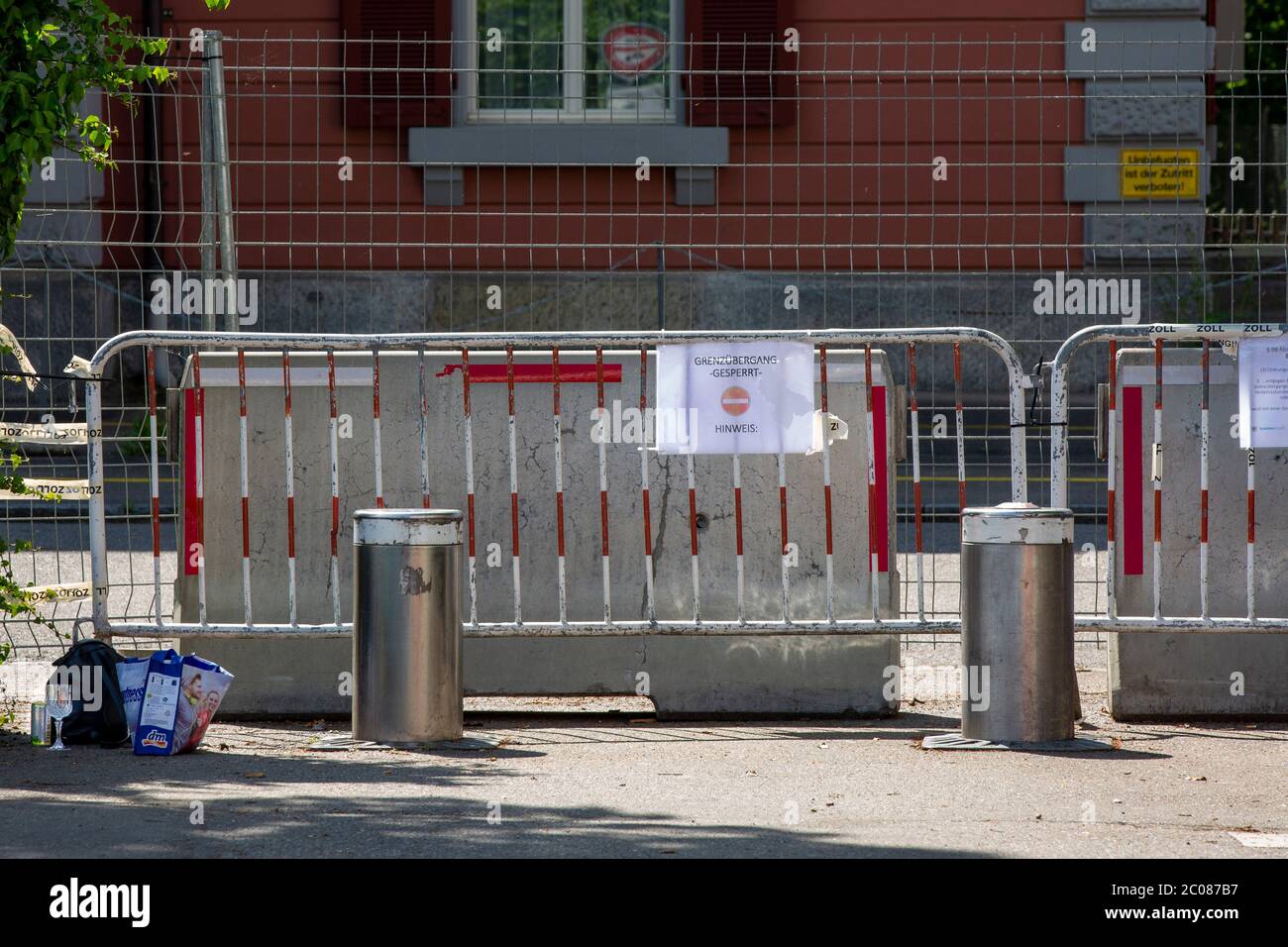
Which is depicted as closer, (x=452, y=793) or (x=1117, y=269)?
(x=452, y=793)

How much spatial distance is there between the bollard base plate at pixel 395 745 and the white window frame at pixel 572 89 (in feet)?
32.2

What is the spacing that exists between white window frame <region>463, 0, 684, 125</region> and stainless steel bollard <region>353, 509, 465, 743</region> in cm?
970

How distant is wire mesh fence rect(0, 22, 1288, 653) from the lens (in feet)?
46.8

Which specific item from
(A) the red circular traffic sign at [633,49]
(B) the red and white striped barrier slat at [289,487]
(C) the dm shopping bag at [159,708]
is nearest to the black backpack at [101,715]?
(C) the dm shopping bag at [159,708]

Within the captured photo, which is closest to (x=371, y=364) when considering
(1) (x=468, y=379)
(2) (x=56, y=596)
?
(1) (x=468, y=379)

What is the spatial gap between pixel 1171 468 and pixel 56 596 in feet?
15.3

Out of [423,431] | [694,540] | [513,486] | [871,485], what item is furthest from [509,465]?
[871,485]

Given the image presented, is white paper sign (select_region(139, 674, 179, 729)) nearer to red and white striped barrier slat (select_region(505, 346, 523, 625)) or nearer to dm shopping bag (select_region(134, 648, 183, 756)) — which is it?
dm shopping bag (select_region(134, 648, 183, 756))

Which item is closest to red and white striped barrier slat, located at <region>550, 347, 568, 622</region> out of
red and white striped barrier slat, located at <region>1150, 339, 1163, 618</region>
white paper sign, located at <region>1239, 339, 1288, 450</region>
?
red and white striped barrier slat, located at <region>1150, 339, 1163, 618</region>

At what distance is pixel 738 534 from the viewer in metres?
7.83

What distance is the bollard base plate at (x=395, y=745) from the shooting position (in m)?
7.12

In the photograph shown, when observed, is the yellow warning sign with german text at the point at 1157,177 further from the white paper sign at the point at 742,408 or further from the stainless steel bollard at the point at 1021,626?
the stainless steel bollard at the point at 1021,626

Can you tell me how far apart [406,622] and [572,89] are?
10.8 meters
